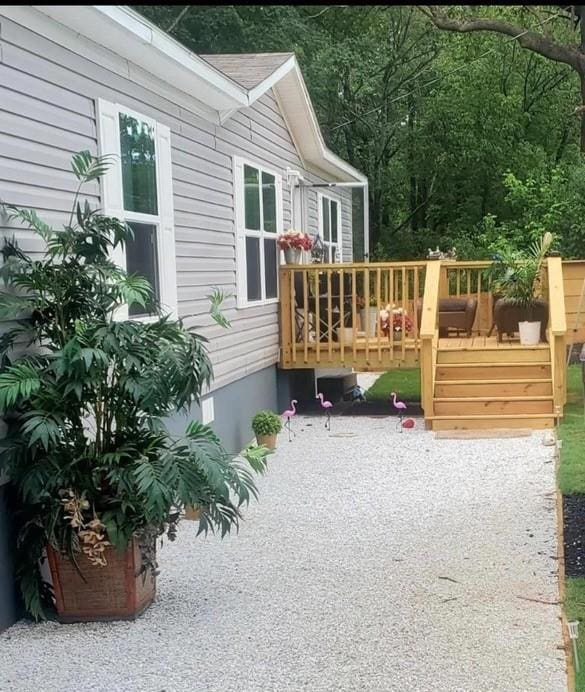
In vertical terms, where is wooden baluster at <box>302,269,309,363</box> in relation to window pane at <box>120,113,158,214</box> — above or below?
below

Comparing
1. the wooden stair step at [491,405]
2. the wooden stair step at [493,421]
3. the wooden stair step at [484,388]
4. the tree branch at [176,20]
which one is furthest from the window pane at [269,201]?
the tree branch at [176,20]

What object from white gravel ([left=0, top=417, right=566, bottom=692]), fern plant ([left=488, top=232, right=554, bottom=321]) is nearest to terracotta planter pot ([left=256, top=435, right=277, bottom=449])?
white gravel ([left=0, top=417, right=566, bottom=692])

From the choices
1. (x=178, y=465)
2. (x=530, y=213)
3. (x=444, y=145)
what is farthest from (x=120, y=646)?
(x=444, y=145)

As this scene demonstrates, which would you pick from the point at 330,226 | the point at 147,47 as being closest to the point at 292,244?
the point at 330,226

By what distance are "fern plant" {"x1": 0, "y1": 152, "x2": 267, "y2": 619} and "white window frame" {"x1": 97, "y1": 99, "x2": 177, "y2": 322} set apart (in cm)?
124

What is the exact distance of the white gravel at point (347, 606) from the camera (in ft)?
10.9

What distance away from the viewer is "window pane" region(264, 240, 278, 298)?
9266mm

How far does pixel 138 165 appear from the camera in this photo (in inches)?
228

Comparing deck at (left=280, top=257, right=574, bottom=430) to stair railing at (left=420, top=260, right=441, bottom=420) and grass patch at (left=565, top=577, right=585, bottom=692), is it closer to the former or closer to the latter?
stair railing at (left=420, top=260, right=441, bottom=420)

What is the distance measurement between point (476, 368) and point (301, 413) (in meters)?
2.35

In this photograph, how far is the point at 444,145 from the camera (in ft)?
68.8

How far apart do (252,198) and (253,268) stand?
76 centimetres

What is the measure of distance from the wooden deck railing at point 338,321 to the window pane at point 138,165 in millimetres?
3725

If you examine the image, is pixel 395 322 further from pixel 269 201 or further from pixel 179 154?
pixel 179 154
